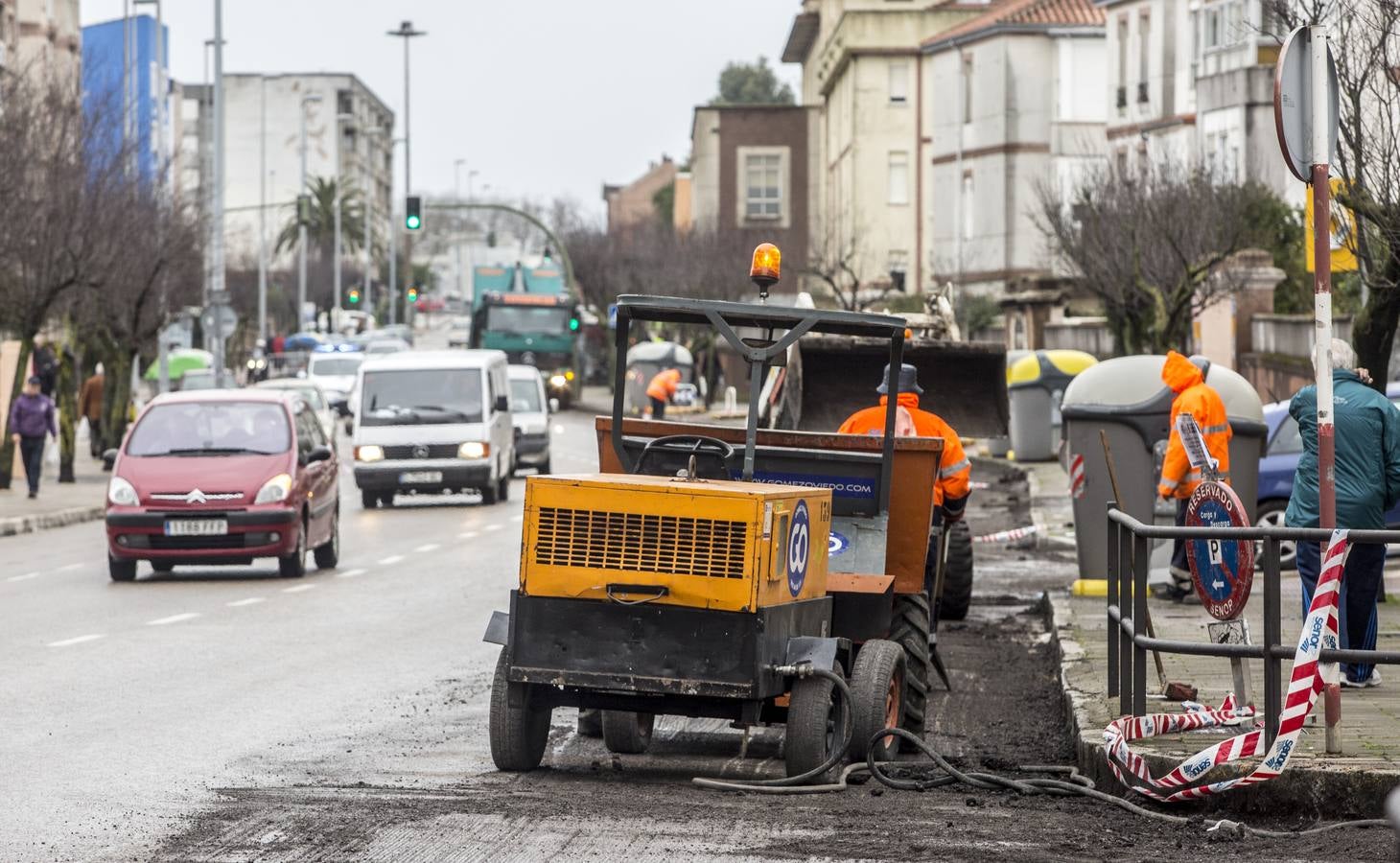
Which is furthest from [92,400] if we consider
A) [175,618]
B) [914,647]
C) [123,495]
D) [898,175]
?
[898,175]

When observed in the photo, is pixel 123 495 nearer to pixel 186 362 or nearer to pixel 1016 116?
pixel 1016 116

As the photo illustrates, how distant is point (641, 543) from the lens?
30.9 ft

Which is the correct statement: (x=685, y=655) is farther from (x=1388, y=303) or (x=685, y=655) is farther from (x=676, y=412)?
(x=676, y=412)

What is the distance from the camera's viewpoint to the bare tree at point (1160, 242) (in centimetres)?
3594

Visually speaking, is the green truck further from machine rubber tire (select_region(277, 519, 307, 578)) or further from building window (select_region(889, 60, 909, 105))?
machine rubber tire (select_region(277, 519, 307, 578))

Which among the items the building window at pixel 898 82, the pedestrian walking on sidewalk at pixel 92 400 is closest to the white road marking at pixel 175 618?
the pedestrian walking on sidewalk at pixel 92 400

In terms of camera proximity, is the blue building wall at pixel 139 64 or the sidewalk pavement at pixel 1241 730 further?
the blue building wall at pixel 139 64

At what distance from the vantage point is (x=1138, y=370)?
18.3 meters

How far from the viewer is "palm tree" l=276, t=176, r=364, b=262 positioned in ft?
425

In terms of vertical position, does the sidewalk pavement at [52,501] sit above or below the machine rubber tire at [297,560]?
below

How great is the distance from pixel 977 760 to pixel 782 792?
1329mm

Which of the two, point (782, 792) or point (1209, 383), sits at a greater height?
point (1209, 383)

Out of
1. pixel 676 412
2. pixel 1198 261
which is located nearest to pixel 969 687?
pixel 1198 261

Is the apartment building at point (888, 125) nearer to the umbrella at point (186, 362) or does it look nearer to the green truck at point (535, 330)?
the green truck at point (535, 330)
